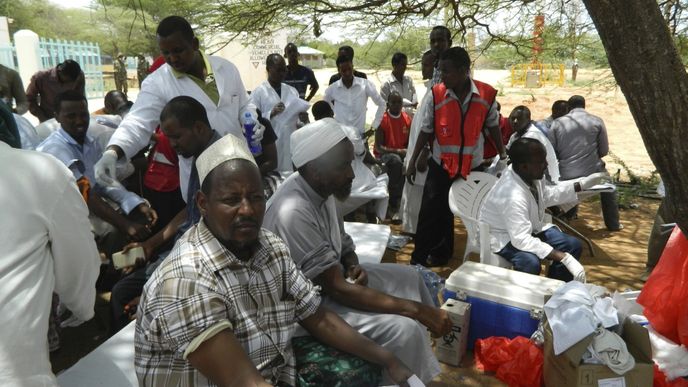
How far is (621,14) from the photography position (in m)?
1.60

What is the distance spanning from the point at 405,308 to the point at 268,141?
1.61 m

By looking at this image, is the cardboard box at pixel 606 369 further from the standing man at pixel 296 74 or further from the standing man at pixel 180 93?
the standing man at pixel 296 74

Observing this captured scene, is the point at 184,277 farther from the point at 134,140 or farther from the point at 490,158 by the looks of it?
the point at 490,158

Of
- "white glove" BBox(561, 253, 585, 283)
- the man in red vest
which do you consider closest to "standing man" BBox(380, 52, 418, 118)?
the man in red vest

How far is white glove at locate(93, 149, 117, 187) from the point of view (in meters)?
2.85

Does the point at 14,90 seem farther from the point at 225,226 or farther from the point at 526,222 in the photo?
the point at 526,222

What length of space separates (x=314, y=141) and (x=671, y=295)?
6.74 feet

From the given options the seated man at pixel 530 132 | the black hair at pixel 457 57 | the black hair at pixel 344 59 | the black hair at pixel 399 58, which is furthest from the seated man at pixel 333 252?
the black hair at pixel 399 58

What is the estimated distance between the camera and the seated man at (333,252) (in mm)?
2158

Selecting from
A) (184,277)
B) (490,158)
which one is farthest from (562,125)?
(184,277)

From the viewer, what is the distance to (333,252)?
Result: 7.32ft

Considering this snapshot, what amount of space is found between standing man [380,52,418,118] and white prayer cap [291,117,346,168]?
5031 mm

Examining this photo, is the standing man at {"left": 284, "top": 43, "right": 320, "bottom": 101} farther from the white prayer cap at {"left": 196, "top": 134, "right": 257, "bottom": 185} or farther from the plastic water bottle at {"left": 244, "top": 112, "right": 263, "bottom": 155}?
the white prayer cap at {"left": 196, "top": 134, "right": 257, "bottom": 185}

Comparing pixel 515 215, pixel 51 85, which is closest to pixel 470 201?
pixel 515 215
